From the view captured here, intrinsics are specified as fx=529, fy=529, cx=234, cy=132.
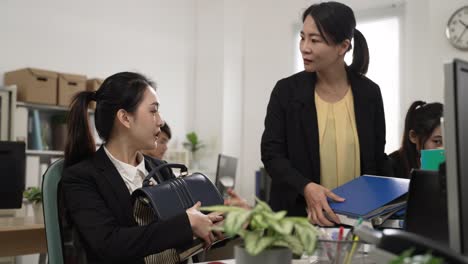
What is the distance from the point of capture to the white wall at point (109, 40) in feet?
16.0

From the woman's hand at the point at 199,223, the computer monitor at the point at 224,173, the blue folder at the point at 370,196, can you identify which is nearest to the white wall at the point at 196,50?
the computer monitor at the point at 224,173

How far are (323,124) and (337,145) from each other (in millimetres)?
79

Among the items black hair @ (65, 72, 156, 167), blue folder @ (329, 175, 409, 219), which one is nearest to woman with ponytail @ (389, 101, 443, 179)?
blue folder @ (329, 175, 409, 219)

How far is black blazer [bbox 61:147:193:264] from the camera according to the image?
1361 millimetres

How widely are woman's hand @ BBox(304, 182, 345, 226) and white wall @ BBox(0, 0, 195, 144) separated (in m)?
4.08

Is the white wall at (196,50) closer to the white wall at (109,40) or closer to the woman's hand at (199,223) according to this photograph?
the white wall at (109,40)

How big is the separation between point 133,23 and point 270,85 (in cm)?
166

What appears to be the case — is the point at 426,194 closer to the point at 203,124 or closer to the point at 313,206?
the point at 313,206

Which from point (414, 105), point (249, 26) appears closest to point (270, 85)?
point (249, 26)

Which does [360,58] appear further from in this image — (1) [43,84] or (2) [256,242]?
(1) [43,84]

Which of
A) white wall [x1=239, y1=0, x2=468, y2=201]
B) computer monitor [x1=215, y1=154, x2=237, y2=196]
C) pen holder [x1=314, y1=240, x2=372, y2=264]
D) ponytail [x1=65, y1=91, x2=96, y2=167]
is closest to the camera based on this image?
pen holder [x1=314, y1=240, x2=372, y2=264]

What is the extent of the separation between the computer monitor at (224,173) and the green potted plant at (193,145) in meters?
1.55

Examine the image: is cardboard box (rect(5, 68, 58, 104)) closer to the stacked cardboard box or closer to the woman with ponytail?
the stacked cardboard box

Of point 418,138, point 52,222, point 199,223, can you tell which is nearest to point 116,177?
point 52,222
